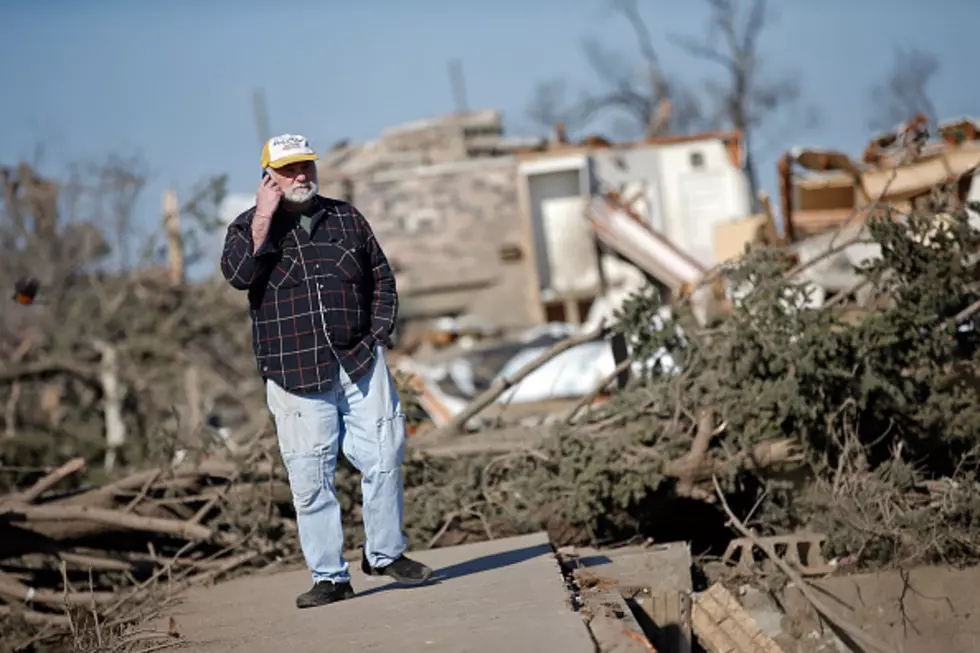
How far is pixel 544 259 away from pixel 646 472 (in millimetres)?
27592

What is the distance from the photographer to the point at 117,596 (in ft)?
27.6

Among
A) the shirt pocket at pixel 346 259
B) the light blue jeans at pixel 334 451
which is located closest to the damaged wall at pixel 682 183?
the shirt pocket at pixel 346 259

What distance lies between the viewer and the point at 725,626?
7.09 m

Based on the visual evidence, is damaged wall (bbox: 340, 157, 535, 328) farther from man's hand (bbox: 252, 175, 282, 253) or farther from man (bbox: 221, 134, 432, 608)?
man's hand (bbox: 252, 175, 282, 253)

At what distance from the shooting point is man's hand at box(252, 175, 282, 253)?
5.69 meters

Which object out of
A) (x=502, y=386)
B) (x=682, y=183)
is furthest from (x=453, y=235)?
(x=502, y=386)

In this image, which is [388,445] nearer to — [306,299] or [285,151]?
[306,299]

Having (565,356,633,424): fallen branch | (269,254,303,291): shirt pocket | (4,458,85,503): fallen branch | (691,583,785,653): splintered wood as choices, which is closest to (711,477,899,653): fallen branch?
(691,583,785,653): splintered wood

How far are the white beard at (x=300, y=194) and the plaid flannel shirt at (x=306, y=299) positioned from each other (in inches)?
5.4

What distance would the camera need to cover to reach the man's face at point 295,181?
5758mm

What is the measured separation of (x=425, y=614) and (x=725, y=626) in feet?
7.21

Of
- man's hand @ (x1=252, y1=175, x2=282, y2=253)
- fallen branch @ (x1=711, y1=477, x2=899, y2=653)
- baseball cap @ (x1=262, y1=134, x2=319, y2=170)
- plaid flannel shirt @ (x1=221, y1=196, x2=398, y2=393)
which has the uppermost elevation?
baseball cap @ (x1=262, y1=134, x2=319, y2=170)

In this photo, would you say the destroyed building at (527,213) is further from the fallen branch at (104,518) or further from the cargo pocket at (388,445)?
the cargo pocket at (388,445)

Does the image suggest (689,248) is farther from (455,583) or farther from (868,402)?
(455,583)
